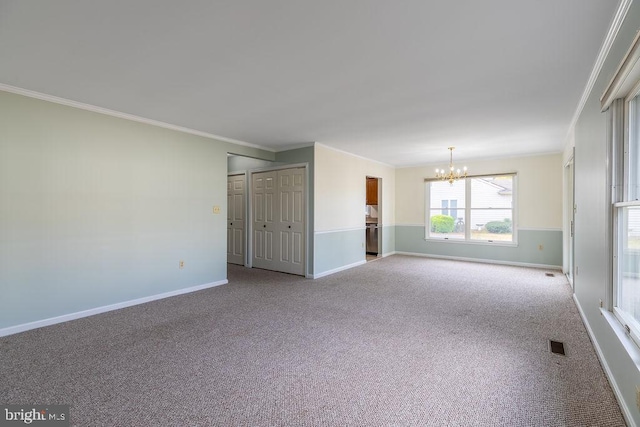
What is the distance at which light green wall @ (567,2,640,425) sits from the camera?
1.69 meters

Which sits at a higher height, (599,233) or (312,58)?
(312,58)

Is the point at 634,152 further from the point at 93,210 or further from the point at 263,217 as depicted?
the point at 263,217

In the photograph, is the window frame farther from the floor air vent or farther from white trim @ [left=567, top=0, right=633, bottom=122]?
the floor air vent

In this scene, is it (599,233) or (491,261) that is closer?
(599,233)

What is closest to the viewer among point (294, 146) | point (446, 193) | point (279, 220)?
point (294, 146)

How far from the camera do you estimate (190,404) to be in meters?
1.86

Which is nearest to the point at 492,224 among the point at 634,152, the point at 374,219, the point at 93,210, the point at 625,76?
the point at 374,219

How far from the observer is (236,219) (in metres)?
6.60

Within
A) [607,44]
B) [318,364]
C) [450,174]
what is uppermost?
[607,44]

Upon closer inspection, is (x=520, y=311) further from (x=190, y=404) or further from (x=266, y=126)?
(x=266, y=126)

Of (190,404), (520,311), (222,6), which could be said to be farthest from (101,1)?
(520,311)

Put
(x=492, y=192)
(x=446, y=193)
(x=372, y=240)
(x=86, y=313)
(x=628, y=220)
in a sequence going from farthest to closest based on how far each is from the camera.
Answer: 1. (x=372, y=240)
2. (x=446, y=193)
3. (x=492, y=192)
4. (x=86, y=313)
5. (x=628, y=220)

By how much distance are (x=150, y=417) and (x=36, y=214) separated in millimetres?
2636

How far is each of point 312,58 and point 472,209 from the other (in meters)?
5.96
